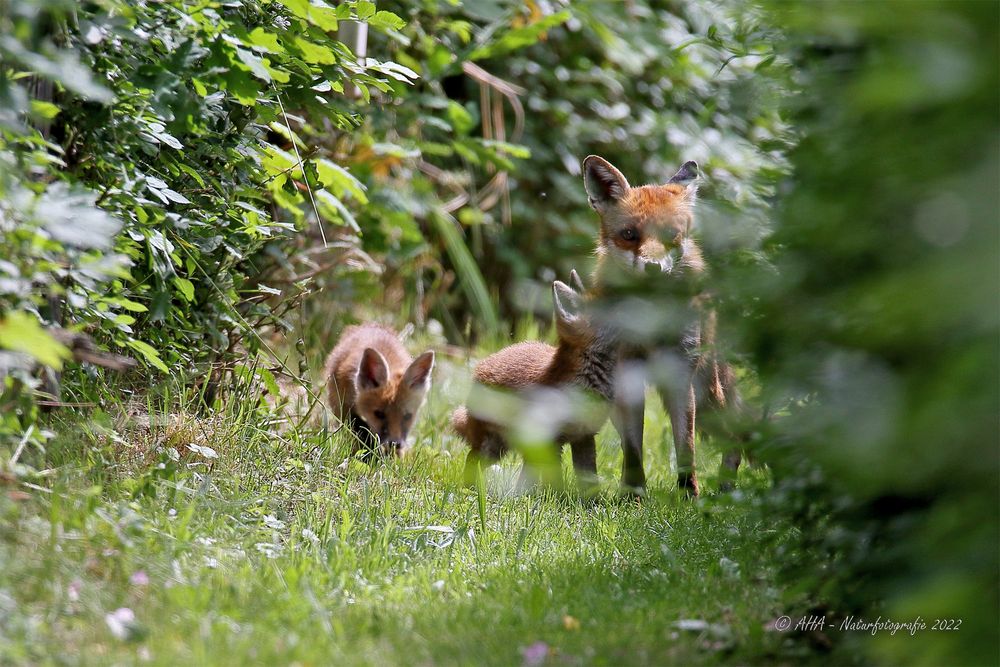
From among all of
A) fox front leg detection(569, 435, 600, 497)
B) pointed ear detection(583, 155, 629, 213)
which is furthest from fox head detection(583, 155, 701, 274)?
fox front leg detection(569, 435, 600, 497)

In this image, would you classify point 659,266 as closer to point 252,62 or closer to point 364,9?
point 364,9

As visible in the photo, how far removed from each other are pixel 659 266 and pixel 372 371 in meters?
2.62

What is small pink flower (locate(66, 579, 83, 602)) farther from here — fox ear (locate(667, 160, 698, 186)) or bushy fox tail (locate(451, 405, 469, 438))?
fox ear (locate(667, 160, 698, 186))

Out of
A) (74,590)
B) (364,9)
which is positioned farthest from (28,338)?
(364,9)

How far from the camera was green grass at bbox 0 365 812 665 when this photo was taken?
3.01m

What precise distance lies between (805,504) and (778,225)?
2.81 feet

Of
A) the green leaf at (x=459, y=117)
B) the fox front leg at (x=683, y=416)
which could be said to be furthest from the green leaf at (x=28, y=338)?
the green leaf at (x=459, y=117)

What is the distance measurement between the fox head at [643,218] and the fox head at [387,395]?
5.44ft

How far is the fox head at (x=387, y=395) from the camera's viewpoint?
7.13 m

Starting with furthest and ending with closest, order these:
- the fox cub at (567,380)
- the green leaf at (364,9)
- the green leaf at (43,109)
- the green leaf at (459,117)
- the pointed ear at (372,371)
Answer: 1. the green leaf at (459,117)
2. the pointed ear at (372,371)
3. the fox cub at (567,380)
4. the green leaf at (364,9)
5. the green leaf at (43,109)

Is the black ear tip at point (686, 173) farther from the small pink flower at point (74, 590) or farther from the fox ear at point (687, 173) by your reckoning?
the small pink flower at point (74, 590)

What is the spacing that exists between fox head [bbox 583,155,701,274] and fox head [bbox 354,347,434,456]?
5.44ft

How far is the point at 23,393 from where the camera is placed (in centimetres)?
343

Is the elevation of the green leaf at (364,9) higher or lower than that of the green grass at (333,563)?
higher
